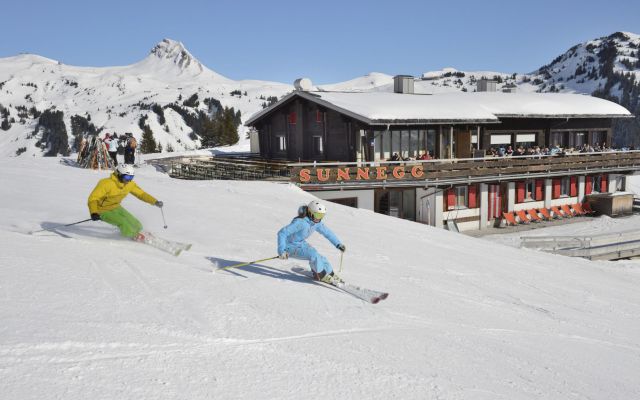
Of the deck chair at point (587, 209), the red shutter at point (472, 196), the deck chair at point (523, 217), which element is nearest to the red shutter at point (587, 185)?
the deck chair at point (587, 209)

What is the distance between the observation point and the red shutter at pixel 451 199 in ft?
88.6

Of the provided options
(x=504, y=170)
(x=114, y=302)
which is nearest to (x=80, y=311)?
(x=114, y=302)

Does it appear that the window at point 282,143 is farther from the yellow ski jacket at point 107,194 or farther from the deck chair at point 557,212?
the yellow ski jacket at point 107,194

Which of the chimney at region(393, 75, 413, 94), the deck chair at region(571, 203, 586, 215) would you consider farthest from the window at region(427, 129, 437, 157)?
the deck chair at region(571, 203, 586, 215)

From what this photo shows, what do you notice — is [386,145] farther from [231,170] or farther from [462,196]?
[231,170]

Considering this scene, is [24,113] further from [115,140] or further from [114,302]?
[114,302]

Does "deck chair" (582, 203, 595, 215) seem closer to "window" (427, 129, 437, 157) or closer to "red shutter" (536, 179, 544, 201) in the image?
"red shutter" (536, 179, 544, 201)

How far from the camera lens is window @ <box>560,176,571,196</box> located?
106 feet

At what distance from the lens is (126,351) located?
5.24m

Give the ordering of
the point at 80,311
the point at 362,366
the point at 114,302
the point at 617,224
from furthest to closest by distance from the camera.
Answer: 1. the point at 617,224
2. the point at 114,302
3. the point at 80,311
4. the point at 362,366

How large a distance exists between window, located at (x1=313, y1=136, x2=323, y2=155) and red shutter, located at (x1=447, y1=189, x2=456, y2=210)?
24.7 feet

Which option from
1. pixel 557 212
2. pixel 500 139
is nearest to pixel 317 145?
pixel 500 139

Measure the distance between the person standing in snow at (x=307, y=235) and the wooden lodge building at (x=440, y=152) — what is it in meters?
13.6

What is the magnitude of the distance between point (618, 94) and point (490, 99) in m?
165
